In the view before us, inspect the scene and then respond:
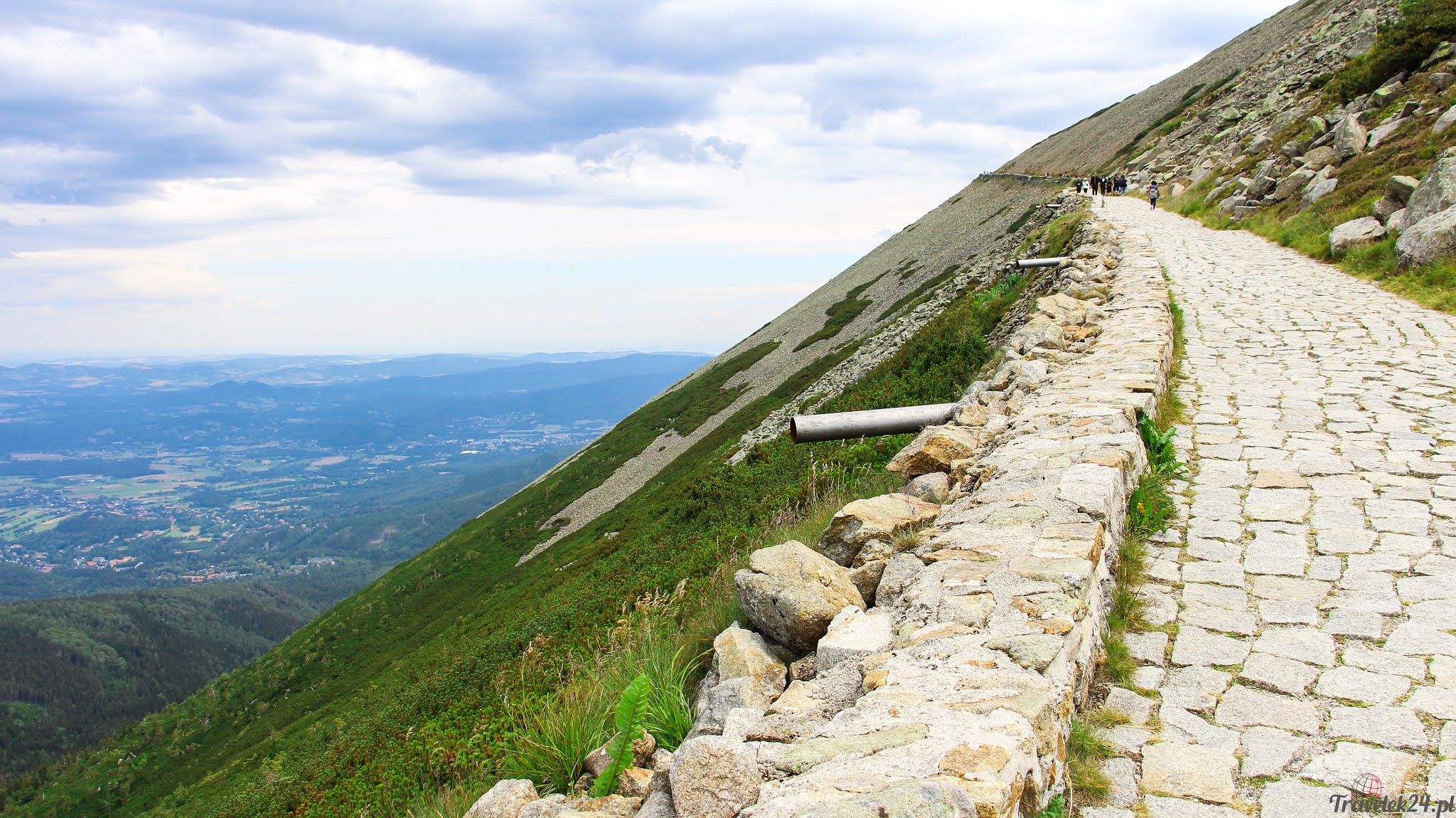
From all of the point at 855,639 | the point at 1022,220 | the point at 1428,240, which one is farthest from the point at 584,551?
the point at 1022,220

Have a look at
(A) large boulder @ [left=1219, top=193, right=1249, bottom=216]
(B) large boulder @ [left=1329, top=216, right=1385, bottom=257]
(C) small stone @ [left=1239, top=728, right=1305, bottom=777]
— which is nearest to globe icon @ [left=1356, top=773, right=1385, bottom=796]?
(C) small stone @ [left=1239, top=728, right=1305, bottom=777]

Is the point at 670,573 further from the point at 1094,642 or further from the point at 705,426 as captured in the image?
the point at 705,426

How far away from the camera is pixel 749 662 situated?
4816 mm

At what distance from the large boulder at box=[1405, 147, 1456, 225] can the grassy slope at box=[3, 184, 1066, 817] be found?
8.98 m

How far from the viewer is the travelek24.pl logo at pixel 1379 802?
10.2ft

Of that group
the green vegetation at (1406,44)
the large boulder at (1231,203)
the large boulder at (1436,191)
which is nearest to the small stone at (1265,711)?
the large boulder at (1436,191)

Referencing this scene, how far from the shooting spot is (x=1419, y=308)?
1273 centimetres

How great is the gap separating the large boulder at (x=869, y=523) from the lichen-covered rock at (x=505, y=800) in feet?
9.90

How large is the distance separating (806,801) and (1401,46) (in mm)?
37942

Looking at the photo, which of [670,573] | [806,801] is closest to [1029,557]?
[806,801]

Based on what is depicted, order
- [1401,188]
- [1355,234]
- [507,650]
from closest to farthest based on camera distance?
[1401,188] → [1355,234] → [507,650]

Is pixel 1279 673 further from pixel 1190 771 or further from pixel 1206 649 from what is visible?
pixel 1190 771

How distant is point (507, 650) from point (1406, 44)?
3726cm

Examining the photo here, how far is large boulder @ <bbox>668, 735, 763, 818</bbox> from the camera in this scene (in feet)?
10.7
